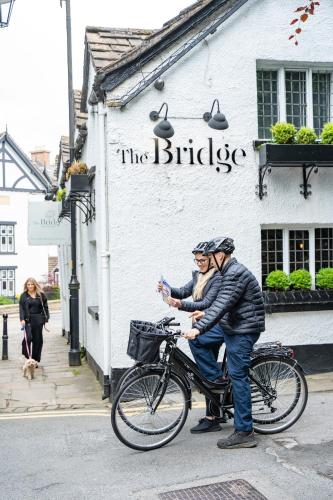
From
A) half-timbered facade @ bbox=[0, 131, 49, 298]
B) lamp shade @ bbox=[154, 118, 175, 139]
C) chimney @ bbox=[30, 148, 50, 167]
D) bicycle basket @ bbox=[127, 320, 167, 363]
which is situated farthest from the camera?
chimney @ bbox=[30, 148, 50, 167]

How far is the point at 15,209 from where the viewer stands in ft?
126

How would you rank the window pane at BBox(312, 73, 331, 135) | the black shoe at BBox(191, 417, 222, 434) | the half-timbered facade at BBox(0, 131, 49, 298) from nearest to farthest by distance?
the black shoe at BBox(191, 417, 222, 434) < the window pane at BBox(312, 73, 331, 135) < the half-timbered facade at BBox(0, 131, 49, 298)

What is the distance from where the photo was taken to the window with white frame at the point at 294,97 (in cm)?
985

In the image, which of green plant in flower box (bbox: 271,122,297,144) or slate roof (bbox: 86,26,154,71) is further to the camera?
slate roof (bbox: 86,26,154,71)

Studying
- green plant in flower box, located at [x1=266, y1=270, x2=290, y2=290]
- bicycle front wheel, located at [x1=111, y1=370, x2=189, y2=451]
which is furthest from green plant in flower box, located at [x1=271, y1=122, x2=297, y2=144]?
bicycle front wheel, located at [x1=111, y1=370, x2=189, y2=451]

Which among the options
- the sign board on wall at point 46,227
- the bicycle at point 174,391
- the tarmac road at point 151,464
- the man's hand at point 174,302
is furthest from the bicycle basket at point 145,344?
the sign board on wall at point 46,227

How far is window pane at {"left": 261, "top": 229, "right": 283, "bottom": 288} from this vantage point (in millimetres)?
9734

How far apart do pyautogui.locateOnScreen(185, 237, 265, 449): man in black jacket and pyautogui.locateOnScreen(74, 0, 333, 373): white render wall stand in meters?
2.92

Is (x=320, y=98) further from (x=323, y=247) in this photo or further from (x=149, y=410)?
(x=149, y=410)

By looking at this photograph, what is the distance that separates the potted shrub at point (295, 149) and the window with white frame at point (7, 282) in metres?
31.3

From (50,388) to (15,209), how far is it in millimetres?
30013

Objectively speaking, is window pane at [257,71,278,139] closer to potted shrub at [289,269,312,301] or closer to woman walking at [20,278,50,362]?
potted shrub at [289,269,312,301]

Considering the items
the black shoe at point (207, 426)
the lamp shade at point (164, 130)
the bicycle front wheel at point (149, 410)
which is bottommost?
the black shoe at point (207, 426)

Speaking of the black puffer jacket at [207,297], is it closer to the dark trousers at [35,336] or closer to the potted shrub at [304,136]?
the potted shrub at [304,136]
